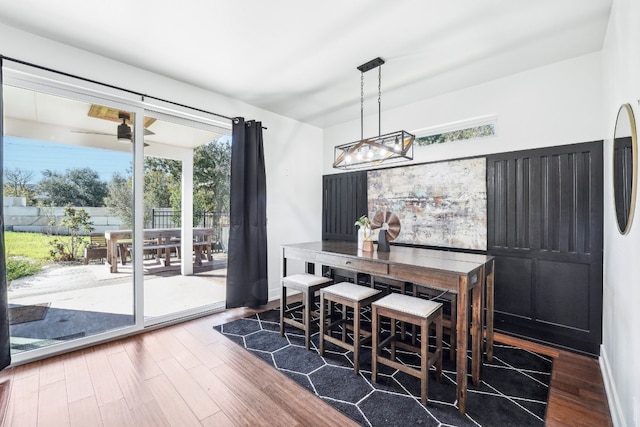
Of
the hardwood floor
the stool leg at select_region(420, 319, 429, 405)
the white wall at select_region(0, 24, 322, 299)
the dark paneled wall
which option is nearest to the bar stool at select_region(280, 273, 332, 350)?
the hardwood floor

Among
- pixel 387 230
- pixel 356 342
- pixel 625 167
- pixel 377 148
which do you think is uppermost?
pixel 377 148

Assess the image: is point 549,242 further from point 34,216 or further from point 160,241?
point 34,216

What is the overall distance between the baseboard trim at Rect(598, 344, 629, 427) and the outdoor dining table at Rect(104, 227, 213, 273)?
146 inches

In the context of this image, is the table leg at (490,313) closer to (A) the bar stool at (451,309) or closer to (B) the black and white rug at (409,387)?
(B) the black and white rug at (409,387)

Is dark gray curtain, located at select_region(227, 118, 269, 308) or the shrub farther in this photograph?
dark gray curtain, located at select_region(227, 118, 269, 308)

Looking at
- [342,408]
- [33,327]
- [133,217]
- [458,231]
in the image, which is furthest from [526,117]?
[33,327]

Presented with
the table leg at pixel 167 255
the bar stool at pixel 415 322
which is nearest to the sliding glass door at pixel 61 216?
the table leg at pixel 167 255

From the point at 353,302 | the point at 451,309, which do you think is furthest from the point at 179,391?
the point at 451,309

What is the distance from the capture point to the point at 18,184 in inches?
88.5

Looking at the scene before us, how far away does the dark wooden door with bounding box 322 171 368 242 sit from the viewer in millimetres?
4129

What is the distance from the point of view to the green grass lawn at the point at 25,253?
2.23m

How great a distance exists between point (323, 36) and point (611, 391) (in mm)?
3211

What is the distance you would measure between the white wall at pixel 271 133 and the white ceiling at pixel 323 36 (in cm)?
10

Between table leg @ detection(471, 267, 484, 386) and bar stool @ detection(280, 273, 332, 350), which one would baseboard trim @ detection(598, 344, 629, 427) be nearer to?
table leg @ detection(471, 267, 484, 386)
